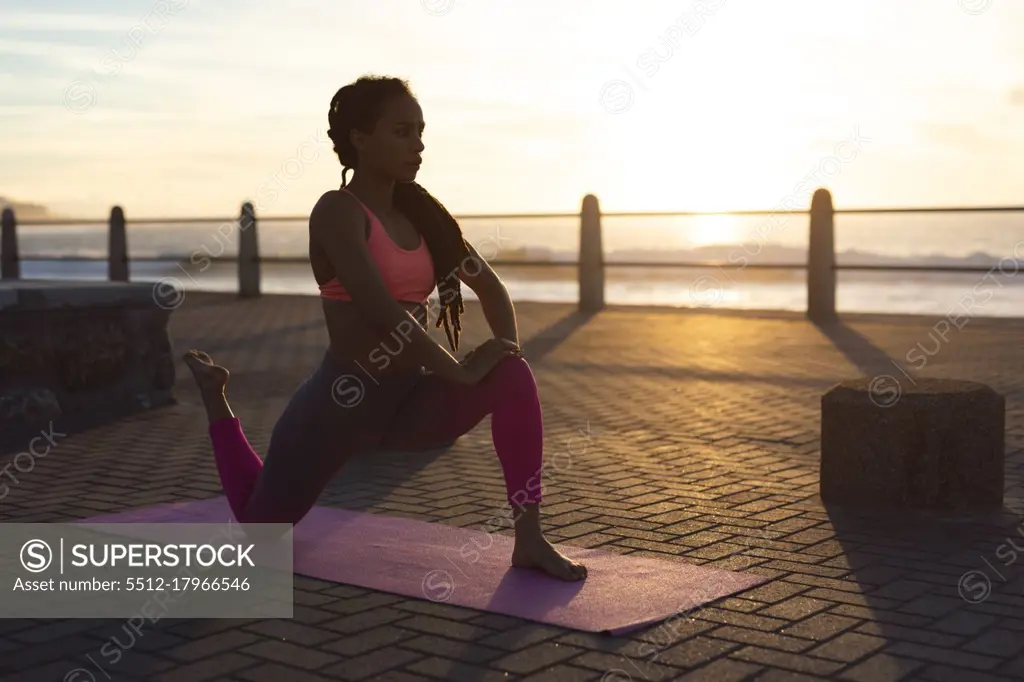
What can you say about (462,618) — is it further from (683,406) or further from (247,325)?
(247,325)

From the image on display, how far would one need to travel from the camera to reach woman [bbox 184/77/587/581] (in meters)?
4.16

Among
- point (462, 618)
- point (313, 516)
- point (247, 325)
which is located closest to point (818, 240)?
point (247, 325)

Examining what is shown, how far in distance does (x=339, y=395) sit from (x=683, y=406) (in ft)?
15.7

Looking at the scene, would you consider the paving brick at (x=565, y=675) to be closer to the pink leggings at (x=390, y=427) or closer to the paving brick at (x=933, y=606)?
the pink leggings at (x=390, y=427)

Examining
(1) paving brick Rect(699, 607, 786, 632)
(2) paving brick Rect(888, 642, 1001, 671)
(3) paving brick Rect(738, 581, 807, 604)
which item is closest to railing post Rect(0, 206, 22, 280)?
(3) paving brick Rect(738, 581, 807, 604)

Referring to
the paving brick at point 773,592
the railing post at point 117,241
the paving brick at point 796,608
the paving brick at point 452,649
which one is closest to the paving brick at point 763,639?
the paving brick at point 796,608

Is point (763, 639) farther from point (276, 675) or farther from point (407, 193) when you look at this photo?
point (407, 193)

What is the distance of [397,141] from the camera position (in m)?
4.19

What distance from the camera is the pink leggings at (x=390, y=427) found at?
425cm

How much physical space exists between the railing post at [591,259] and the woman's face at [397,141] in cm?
1261

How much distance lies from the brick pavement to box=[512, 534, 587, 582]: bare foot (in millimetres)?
458

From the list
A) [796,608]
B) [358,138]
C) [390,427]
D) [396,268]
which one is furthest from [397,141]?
[796,608]

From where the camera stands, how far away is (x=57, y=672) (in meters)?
3.35

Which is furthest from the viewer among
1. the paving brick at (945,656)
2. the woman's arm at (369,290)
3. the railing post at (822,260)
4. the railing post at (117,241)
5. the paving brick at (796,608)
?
the railing post at (117,241)
